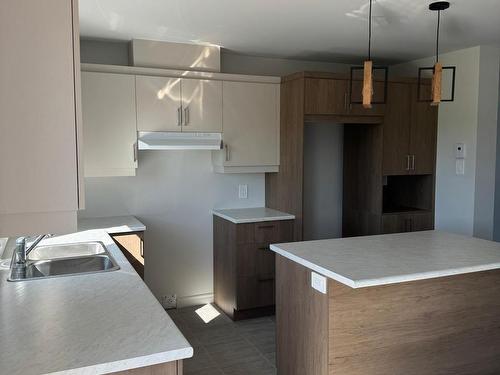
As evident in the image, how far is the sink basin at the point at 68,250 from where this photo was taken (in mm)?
2744

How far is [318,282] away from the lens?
7.40 ft

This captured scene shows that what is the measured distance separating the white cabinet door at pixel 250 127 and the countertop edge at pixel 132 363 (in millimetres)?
2700

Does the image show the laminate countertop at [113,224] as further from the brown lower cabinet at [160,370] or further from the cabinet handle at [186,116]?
the brown lower cabinet at [160,370]

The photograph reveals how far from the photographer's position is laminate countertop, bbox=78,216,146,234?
3436 mm

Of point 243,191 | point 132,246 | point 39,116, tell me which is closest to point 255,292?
point 243,191

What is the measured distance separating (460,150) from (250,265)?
87.5 inches

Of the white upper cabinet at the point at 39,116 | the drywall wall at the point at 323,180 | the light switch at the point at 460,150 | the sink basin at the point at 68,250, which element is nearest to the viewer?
the white upper cabinet at the point at 39,116

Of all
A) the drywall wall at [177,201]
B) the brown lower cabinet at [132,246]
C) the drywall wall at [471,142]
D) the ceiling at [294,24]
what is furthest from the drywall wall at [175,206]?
the drywall wall at [471,142]

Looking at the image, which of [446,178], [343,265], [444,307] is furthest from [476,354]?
[446,178]

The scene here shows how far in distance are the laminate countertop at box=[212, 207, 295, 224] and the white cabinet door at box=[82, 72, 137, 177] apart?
957mm

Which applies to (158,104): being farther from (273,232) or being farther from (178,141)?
(273,232)

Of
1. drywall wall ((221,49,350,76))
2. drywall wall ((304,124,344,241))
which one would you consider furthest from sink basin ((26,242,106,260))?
drywall wall ((304,124,344,241))

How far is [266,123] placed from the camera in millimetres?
4105

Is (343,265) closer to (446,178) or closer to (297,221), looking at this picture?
(297,221)
